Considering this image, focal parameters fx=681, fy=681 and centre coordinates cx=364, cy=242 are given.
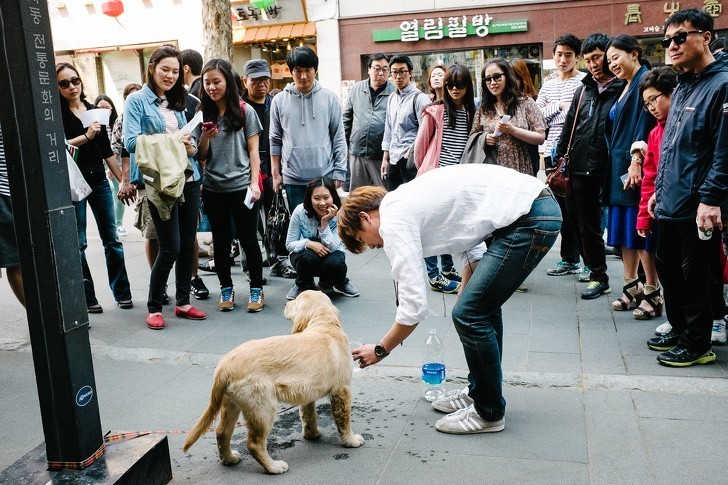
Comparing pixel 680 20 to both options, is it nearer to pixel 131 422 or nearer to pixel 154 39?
pixel 131 422

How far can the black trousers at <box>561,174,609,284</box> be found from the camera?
5.80 m

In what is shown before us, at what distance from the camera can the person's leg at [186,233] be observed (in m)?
5.54

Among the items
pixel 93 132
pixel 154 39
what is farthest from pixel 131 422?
pixel 154 39

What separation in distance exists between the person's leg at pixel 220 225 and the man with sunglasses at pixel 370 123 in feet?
7.21

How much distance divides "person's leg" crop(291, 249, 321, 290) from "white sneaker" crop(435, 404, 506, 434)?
2.80 metres

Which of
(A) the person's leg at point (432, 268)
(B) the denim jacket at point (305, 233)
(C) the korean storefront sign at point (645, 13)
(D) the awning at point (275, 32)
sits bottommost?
(A) the person's leg at point (432, 268)

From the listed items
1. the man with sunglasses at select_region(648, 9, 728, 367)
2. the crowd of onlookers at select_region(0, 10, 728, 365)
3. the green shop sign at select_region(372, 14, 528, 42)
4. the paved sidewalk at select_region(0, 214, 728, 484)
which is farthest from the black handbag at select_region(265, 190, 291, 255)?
the green shop sign at select_region(372, 14, 528, 42)

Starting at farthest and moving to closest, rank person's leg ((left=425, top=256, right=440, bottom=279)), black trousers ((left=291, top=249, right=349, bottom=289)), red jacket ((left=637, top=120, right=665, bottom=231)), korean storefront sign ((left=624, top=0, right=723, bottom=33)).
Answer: korean storefront sign ((left=624, top=0, right=723, bottom=33)) < person's leg ((left=425, top=256, right=440, bottom=279)) < black trousers ((left=291, top=249, right=349, bottom=289)) < red jacket ((left=637, top=120, right=665, bottom=231))

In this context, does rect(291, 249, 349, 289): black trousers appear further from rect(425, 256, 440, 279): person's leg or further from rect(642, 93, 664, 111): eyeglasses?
rect(642, 93, 664, 111): eyeglasses

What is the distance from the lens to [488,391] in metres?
3.45

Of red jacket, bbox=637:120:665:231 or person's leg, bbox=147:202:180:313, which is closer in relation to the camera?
red jacket, bbox=637:120:665:231

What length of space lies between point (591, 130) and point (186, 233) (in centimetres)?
346

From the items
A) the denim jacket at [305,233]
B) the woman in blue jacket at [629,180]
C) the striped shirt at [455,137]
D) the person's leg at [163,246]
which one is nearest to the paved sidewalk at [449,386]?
the woman in blue jacket at [629,180]

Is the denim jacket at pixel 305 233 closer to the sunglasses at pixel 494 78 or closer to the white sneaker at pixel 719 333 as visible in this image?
the sunglasses at pixel 494 78
